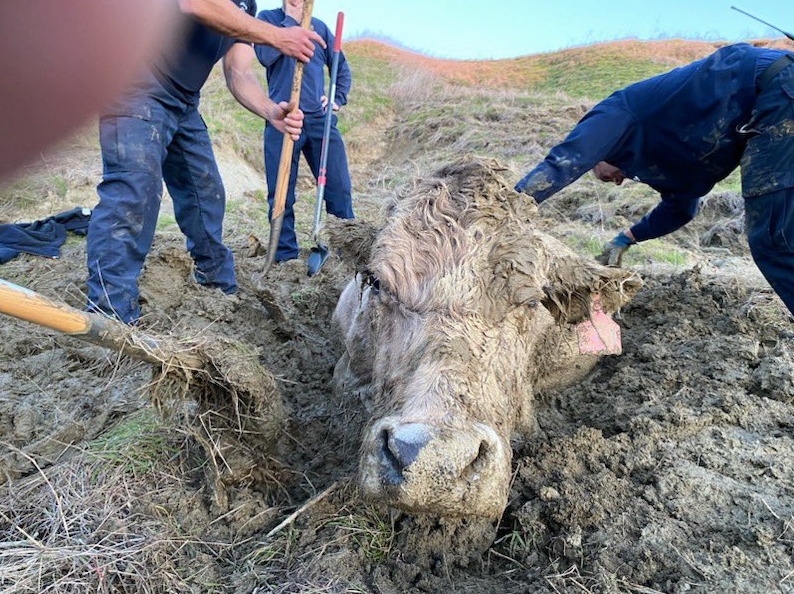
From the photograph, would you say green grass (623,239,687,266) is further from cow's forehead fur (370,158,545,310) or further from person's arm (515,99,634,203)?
cow's forehead fur (370,158,545,310)

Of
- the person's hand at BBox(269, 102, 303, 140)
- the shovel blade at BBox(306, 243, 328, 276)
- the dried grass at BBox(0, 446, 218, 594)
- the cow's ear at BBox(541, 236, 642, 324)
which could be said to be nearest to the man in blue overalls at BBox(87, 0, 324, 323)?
the person's hand at BBox(269, 102, 303, 140)

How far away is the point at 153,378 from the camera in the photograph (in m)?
2.73

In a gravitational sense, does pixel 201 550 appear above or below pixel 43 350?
above

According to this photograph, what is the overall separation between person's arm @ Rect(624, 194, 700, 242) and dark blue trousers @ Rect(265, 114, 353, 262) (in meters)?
4.63

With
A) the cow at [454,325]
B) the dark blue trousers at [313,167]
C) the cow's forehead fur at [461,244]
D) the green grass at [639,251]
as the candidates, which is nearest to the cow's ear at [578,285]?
the cow at [454,325]

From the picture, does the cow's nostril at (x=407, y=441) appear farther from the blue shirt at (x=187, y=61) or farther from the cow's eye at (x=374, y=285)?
the blue shirt at (x=187, y=61)

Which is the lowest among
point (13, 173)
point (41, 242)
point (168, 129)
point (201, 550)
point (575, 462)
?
point (41, 242)

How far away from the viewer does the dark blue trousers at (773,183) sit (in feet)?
12.1

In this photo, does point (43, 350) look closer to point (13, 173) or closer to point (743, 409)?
point (13, 173)

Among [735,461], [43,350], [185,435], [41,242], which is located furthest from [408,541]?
[41,242]

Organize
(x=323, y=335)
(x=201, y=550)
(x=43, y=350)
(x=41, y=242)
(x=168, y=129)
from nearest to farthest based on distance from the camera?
(x=201, y=550) → (x=43, y=350) → (x=168, y=129) → (x=323, y=335) → (x=41, y=242)

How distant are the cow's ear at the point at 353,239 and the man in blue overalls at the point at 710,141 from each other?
5.07 feet

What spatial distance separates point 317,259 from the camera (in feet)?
22.2

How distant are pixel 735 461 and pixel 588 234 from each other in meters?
6.59
